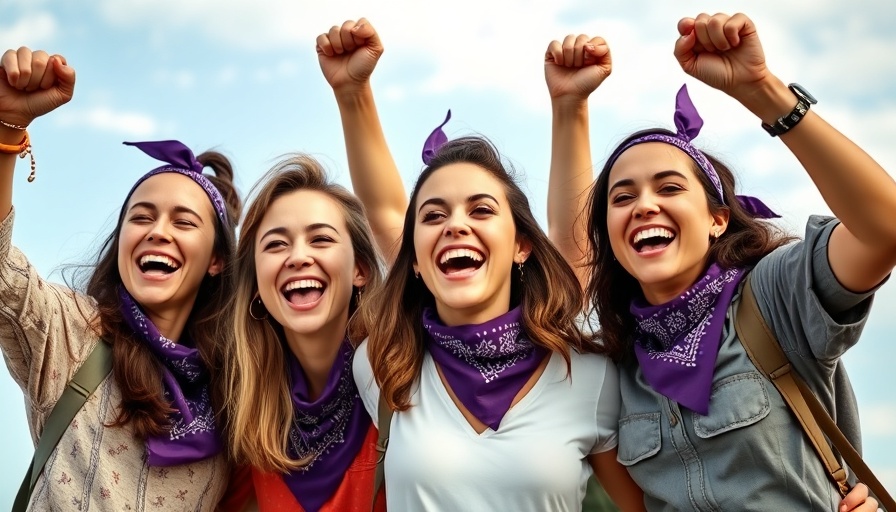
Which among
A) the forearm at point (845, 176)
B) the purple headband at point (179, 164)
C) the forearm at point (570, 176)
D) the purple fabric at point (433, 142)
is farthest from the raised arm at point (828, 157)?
the purple headband at point (179, 164)

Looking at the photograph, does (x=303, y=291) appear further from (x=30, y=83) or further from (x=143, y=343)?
(x=30, y=83)

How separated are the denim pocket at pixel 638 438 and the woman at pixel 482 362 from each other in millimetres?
102

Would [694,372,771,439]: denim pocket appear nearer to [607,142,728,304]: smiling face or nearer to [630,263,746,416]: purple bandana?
[630,263,746,416]: purple bandana

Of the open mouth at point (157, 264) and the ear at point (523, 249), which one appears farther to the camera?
the open mouth at point (157, 264)

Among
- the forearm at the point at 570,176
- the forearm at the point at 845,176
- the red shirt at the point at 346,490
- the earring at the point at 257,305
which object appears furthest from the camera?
the forearm at the point at 570,176

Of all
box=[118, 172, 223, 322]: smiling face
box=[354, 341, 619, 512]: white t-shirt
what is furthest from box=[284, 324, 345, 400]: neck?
box=[354, 341, 619, 512]: white t-shirt

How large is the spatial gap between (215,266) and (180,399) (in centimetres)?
84

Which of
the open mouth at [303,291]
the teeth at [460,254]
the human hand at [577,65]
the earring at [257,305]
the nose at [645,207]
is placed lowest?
the earring at [257,305]

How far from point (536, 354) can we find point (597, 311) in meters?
0.43

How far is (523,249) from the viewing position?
4.53 m

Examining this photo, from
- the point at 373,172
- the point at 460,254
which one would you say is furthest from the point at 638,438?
the point at 373,172

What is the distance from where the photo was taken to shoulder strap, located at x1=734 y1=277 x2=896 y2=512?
3.43 metres

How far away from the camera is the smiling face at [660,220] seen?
389cm

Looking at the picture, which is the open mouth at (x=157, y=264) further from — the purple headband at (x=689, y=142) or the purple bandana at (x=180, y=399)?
the purple headband at (x=689, y=142)
